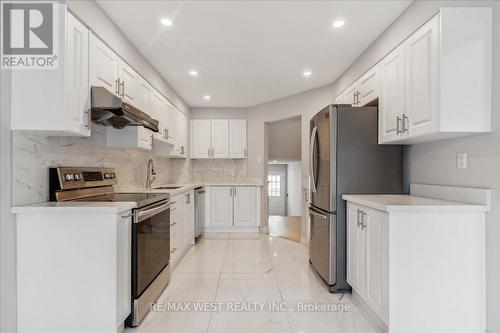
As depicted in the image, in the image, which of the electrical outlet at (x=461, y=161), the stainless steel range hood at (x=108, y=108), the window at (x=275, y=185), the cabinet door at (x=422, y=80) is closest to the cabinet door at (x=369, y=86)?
the cabinet door at (x=422, y=80)

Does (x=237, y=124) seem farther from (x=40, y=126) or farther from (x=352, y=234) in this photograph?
(x=40, y=126)

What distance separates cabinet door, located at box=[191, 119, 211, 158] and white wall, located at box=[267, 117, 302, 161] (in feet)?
6.04

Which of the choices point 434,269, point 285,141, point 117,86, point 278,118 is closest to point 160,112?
point 117,86

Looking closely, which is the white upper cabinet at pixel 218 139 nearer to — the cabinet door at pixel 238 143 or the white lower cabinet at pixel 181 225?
the cabinet door at pixel 238 143

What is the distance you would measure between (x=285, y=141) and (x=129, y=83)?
505 cm

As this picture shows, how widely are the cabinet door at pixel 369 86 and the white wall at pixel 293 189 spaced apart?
21.6 feet

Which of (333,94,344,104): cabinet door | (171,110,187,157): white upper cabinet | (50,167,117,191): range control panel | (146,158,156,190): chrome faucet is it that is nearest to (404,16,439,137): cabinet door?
(333,94,344,104): cabinet door

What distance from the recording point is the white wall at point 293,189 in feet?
32.3

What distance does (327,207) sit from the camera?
2.77m

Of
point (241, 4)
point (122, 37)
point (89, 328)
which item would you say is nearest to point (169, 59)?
point (122, 37)

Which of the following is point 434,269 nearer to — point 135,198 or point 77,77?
point 135,198

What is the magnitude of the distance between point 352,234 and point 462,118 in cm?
123

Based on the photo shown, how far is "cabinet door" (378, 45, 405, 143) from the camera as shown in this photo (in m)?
2.32

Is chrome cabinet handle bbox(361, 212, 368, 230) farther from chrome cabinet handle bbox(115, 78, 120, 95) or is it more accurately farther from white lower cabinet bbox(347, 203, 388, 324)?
chrome cabinet handle bbox(115, 78, 120, 95)
